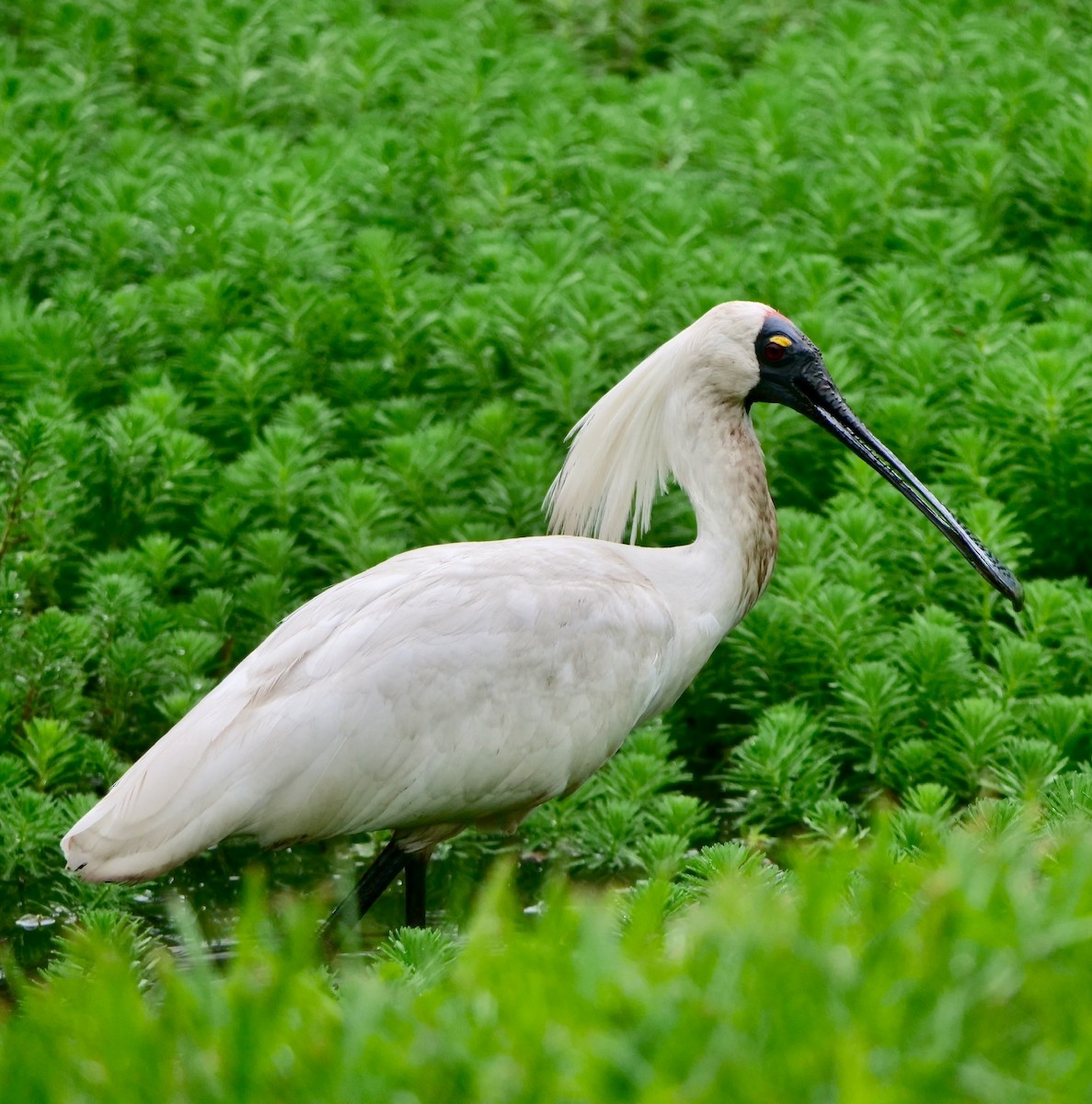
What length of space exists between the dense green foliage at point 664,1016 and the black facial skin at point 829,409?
8.59 ft

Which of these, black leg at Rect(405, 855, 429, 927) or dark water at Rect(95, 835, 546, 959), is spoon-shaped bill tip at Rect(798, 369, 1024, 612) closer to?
dark water at Rect(95, 835, 546, 959)

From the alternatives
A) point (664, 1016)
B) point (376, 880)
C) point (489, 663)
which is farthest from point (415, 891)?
point (664, 1016)

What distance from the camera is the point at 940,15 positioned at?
10555 mm

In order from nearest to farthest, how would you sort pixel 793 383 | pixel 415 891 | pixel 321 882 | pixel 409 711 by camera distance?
1. pixel 409 711
2. pixel 415 891
3. pixel 793 383
4. pixel 321 882

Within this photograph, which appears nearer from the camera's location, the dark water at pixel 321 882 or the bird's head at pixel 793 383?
the bird's head at pixel 793 383

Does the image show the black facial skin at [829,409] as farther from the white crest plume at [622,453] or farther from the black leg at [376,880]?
the black leg at [376,880]

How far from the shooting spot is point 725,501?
19.0 ft

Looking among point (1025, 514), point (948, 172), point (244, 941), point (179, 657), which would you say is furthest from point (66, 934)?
point (948, 172)

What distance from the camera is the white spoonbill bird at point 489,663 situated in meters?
5.00

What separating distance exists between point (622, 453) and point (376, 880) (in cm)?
155

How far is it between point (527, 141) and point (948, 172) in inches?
80.7

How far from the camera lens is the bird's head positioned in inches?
230

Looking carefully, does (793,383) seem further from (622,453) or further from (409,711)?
(409,711)

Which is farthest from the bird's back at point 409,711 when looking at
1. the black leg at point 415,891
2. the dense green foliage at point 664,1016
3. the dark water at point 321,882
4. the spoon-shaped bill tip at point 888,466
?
the dense green foliage at point 664,1016
